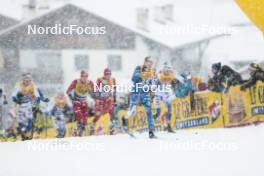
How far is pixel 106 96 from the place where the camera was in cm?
740

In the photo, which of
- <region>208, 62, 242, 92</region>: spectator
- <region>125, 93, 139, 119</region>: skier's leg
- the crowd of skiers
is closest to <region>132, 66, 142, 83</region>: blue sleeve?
the crowd of skiers

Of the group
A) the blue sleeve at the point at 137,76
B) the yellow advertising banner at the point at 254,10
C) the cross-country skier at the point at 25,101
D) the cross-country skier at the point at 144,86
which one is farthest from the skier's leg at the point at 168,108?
the cross-country skier at the point at 25,101

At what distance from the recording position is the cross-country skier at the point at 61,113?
7.33 meters

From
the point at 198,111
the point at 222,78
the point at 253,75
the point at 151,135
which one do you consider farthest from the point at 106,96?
the point at 253,75

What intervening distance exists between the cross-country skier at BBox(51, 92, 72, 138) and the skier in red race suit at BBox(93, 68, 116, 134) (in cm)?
45

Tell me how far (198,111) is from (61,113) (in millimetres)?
2148

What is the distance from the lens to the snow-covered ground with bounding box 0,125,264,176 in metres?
5.97

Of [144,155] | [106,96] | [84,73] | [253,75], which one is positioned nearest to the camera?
[144,155]

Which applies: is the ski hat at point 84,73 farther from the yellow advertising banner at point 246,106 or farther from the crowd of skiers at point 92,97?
the yellow advertising banner at point 246,106

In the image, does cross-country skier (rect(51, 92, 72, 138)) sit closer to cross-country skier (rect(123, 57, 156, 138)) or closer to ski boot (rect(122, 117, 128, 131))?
ski boot (rect(122, 117, 128, 131))

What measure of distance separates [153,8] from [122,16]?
20.4 inches

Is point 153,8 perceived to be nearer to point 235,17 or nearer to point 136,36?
point 136,36

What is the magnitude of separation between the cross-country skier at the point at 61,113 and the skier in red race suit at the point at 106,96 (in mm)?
446

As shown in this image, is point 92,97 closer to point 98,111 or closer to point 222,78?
point 98,111
